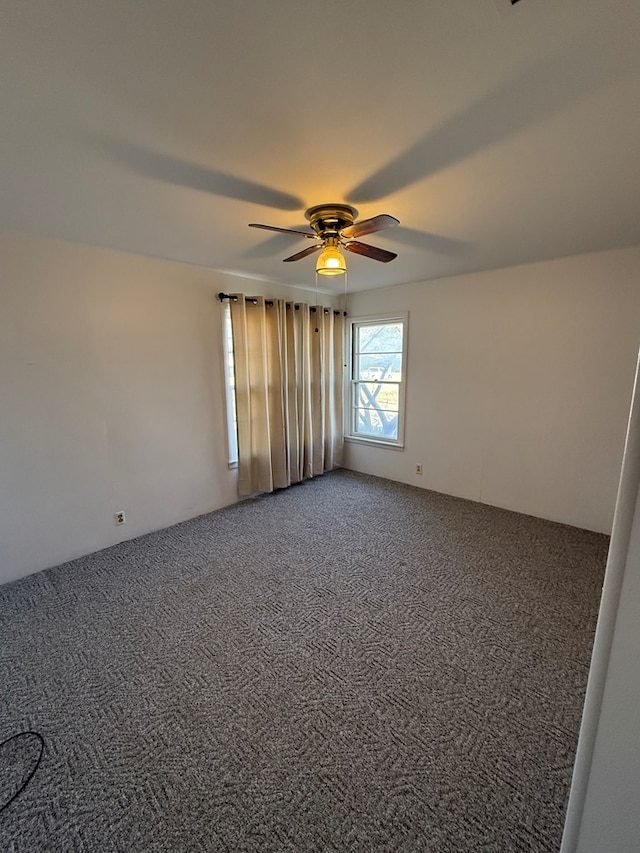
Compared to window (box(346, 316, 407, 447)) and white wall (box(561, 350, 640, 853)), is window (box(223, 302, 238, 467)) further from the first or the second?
white wall (box(561, 350, 640, 853))

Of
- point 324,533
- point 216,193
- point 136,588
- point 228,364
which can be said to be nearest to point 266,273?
point 228,364

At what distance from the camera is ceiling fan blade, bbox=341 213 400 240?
1.75m

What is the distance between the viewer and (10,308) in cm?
236

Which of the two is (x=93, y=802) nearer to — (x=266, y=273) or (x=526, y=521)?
(x=526, y=521)

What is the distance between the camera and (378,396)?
179 inches

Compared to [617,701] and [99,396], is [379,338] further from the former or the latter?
[617,701]

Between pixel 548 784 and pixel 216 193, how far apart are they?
9.51 ft

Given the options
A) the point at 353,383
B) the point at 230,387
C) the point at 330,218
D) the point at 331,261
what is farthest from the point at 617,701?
the point at 353,383

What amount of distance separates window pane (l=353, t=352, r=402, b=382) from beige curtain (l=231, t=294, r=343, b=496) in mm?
276

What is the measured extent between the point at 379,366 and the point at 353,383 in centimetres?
43

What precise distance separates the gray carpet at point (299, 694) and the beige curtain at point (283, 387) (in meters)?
1.16

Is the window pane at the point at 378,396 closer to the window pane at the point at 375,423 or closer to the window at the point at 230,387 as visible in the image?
the window pane at the point at 375,423

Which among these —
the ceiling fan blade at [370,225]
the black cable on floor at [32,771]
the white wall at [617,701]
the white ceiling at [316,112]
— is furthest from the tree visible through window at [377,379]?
the white wall at [617,701]

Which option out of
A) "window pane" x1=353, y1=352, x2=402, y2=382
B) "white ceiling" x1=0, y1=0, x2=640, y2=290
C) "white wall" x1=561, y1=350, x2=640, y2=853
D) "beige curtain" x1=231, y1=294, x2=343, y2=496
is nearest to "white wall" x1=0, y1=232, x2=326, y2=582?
"beige curtain" x1=231, y1=294, x2=343, y2=496
